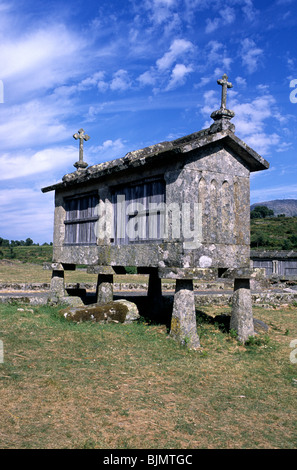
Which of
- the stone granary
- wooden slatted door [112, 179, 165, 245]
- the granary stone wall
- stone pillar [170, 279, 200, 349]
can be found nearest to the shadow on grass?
stone pillar [170, 279, 200, 349]

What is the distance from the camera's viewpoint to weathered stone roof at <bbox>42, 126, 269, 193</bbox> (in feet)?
25.7

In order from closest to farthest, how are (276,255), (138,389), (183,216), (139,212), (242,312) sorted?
(138,389), (183,216), (242,312), (139,212), (276,255)

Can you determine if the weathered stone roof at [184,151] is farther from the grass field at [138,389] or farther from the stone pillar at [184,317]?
the grass field at [138,389]

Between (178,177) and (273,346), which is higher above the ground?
(178,177)

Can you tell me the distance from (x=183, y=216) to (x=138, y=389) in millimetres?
3516

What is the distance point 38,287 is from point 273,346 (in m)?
11.5

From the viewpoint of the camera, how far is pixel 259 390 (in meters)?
6.12

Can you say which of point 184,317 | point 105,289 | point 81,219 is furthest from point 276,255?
point 184,317

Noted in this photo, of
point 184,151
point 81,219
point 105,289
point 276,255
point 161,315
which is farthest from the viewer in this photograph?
point 276,255

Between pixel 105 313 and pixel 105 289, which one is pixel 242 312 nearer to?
pixel 105 313

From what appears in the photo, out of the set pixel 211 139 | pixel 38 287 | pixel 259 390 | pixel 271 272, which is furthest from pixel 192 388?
pixel 271 272

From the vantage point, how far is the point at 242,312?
8898 mm

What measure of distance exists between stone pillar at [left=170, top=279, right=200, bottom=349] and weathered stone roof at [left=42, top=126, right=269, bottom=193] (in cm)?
266
